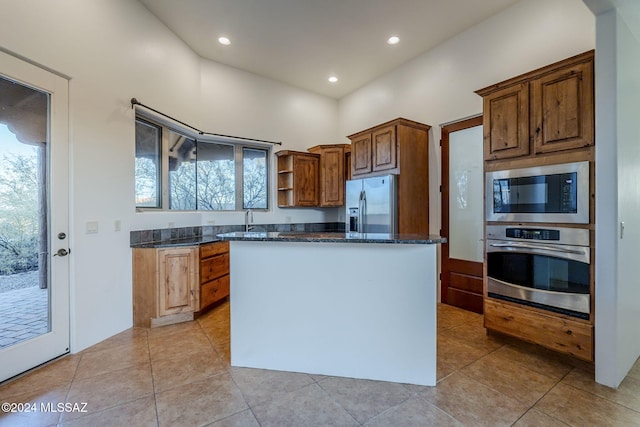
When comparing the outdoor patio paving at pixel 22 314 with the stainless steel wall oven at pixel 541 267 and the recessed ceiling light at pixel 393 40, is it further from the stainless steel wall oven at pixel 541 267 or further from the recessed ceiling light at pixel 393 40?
the recessed ceiling light at pixel 393 40

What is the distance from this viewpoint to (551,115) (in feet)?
7.57

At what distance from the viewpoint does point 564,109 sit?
2234 mm

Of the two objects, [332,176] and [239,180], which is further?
[332,176]

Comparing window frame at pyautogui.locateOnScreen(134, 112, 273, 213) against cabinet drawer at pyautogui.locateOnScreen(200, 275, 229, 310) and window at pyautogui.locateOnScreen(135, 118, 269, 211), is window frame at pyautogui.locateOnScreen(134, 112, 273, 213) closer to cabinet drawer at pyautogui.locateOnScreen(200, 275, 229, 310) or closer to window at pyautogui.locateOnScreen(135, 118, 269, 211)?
window at pyautogui.locateOnScreen(135, 118, 269, 211)

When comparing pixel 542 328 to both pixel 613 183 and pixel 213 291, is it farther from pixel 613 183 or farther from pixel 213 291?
pixel 213 291

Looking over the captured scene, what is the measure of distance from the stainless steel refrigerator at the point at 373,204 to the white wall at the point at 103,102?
7.50 feet

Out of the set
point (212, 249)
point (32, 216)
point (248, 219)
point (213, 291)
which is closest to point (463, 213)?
point (248, 219)

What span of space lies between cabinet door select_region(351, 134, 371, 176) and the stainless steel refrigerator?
21cm

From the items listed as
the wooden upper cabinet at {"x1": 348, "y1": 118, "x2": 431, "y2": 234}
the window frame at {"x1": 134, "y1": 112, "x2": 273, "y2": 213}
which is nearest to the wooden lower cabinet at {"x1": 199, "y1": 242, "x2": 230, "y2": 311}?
the window frame at {"x1": 134, "y1": 112, "x2": 273, "y2": 213}

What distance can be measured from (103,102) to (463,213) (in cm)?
403

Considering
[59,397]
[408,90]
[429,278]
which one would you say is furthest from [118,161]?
[408,90]

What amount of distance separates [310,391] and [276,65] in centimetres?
433

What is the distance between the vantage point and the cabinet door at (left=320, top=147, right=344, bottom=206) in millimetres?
5004

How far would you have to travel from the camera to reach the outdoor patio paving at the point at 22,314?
6.83 ft
